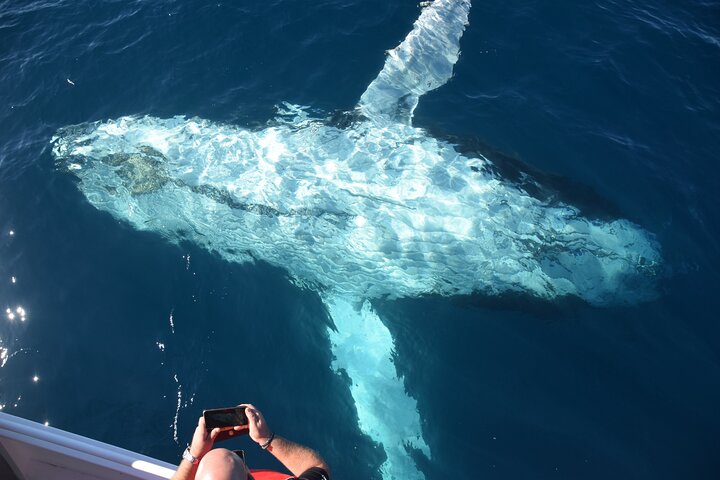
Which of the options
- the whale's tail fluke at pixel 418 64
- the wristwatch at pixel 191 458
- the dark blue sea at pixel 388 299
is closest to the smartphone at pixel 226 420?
the wristwatch at pixel 191 458

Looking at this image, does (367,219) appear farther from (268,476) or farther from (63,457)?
(63,457)

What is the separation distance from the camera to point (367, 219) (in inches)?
431

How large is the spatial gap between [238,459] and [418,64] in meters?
12.0

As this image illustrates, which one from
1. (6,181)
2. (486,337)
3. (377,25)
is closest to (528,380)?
(486,337)

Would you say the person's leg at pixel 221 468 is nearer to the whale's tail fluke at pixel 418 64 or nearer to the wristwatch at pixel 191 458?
the wristwatch at pixel 191 458

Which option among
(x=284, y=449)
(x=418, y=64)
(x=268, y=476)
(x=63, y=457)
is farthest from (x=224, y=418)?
(x=418, y=64)

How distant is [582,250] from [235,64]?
11.0 metres

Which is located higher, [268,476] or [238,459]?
[238,459]

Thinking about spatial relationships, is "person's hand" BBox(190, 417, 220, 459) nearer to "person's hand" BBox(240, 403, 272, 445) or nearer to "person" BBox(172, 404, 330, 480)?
"person" BBox(172, 404, 330, 480)

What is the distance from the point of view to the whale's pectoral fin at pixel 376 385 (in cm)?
993

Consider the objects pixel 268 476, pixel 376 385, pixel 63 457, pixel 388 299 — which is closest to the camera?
pixel 63 457

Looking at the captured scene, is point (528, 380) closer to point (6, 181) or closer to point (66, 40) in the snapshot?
point (6, 181)

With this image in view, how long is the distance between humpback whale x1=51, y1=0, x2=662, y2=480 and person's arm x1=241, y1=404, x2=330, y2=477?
4647 millimetres

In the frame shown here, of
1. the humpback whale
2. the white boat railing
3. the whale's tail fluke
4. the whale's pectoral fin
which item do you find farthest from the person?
the whale's tail fluke
